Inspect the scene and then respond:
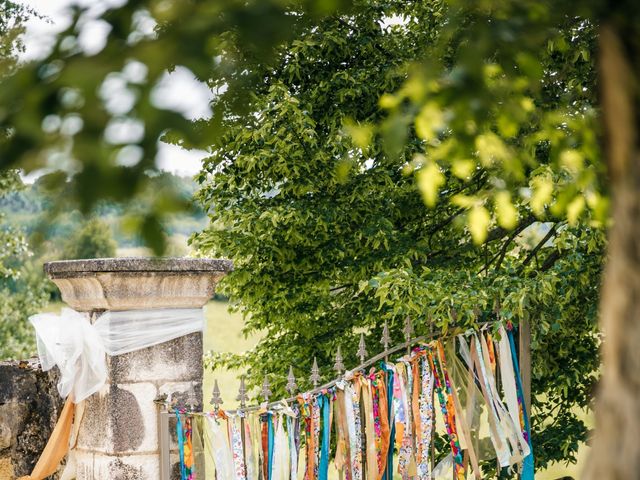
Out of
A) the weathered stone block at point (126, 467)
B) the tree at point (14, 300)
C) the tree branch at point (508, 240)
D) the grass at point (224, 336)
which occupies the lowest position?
the weathered stone block at point (126, 467)

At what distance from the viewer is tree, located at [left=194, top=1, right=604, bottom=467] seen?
19.1 feet

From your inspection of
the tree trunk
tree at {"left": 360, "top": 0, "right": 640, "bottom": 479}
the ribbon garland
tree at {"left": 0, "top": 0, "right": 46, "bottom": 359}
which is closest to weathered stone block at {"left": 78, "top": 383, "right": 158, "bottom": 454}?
the ribbon garland

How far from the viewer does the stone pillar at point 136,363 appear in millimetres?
3756

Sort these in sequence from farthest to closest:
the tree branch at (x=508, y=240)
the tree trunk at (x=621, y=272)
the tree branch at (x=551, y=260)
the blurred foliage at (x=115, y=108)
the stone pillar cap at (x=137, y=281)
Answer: the tree branch at (x=508, y=240)
the tree branch at (x=551, y=260)
the stone pillar cap at (x=137, y=281)
the blurred foliage at (x=115, y=108)
the tree trunk at (x=621, y=272)

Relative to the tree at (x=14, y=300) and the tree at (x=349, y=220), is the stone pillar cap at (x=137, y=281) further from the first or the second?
the tree at (x=14, y=300)

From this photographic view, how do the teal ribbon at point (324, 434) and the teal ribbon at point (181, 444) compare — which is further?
the teal ribbon at point (324, 434)

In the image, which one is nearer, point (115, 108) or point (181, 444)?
point (115, 108)

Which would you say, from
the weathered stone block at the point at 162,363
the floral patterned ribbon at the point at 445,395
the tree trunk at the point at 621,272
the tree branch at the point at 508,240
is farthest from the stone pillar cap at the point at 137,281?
the tree branch at the point at 508,240

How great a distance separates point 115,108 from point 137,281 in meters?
2.42

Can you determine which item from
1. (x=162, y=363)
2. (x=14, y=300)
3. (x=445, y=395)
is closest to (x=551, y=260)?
(x=445, y=395)

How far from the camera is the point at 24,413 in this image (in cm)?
423

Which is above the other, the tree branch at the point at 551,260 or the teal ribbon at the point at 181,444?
the tree branch at the point at 551,260

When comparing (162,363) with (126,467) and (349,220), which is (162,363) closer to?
(126,467)

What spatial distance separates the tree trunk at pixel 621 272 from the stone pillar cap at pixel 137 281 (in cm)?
260
